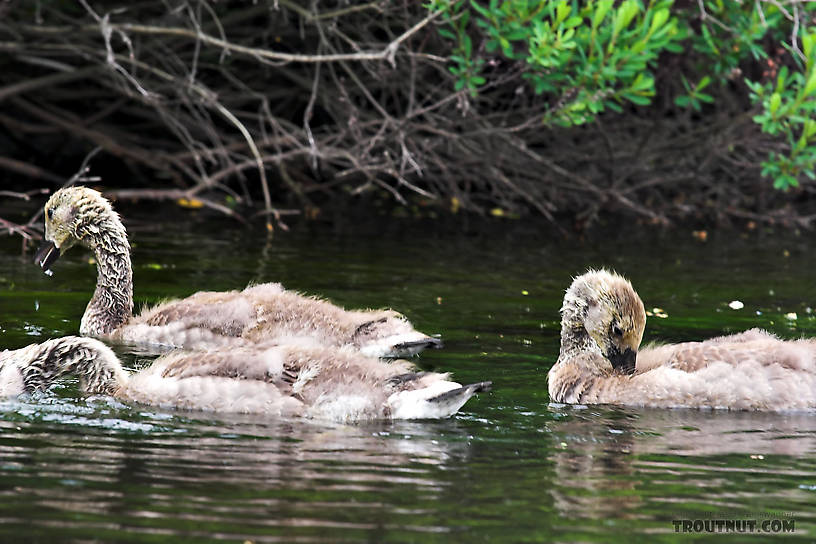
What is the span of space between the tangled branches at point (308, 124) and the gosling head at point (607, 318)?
246 inches

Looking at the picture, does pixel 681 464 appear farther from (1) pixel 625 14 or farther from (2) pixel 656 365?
(1) pixel 625 14

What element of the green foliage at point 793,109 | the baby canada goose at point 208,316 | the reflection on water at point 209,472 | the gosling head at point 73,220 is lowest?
the reflection on water at point 209,472

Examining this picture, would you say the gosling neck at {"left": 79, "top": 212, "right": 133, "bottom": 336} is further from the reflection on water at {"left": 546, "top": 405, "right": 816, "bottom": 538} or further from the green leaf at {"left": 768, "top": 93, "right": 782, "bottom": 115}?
the green leaf at {"left": 768, "top": 93, "right": 782, "bottom": 115}

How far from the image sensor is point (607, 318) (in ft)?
32.9

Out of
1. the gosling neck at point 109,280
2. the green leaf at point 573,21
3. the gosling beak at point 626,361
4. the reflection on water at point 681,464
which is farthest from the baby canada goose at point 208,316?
the green leaf at point 573,21

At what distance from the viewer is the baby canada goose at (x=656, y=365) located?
9.39 m

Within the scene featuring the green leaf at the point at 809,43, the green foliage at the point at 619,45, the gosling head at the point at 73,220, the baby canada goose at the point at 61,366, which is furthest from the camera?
the green leaf at the point at 809,43

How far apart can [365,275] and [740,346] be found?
613cm

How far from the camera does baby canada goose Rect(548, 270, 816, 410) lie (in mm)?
9391

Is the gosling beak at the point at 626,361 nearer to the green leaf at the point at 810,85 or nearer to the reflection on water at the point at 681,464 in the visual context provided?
the reflection on water at the point at 681,464

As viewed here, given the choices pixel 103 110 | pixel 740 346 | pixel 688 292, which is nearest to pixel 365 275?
pixel 688 292

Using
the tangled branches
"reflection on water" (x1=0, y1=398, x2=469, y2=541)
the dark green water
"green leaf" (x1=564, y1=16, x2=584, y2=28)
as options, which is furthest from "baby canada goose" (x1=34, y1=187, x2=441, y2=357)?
"green leaf" (x1=564, y1=16, x2=584, y2=28)

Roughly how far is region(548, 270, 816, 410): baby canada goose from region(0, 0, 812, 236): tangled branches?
6.43 metres

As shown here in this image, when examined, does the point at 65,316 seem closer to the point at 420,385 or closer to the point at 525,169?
the point at 420,385
